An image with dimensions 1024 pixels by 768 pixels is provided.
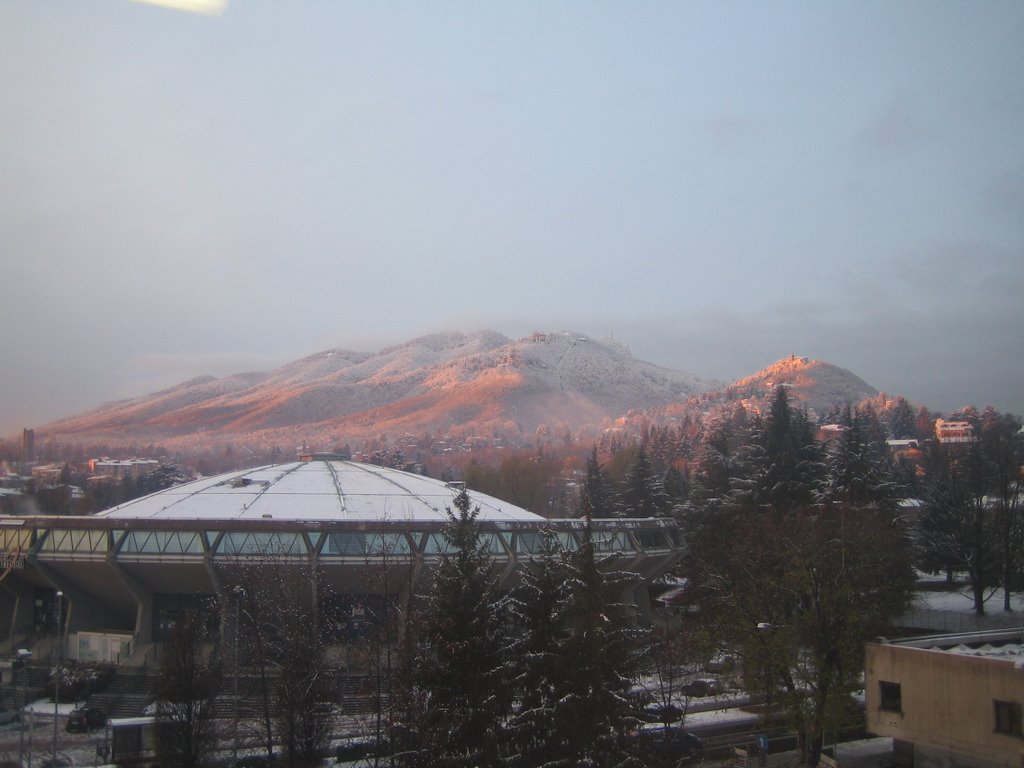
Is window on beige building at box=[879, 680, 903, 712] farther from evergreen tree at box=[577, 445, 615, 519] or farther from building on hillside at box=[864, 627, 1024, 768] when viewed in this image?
evergreen tree at box=[577, 445, 615, 519]

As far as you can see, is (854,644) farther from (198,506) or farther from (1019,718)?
(198,506)

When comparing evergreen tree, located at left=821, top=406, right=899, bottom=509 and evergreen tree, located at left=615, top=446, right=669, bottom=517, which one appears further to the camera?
evergreen tree, located at left=615, top=446, right=669, bottom=517

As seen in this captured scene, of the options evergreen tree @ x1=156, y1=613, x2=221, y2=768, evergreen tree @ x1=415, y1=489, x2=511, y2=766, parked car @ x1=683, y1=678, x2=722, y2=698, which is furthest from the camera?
parked car @ x1=683, y1=678, x2=722, y2=698

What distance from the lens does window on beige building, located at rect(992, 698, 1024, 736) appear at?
20.8 metres

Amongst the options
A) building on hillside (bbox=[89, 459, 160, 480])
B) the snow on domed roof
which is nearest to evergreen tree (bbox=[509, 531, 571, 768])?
the snow on domed roof

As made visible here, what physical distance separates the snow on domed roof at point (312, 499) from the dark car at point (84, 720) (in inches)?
369

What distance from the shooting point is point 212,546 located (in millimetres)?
34062

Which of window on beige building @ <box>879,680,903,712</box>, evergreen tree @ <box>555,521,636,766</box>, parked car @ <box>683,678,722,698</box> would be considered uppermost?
evergreen tree @ <box>555,521,636,766</box>

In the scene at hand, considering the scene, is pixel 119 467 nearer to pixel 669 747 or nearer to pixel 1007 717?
pixel 669 747

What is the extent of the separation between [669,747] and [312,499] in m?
21.9

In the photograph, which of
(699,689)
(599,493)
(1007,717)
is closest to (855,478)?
(699,689)

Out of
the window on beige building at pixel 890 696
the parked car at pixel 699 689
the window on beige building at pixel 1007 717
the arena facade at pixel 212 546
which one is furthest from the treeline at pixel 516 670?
the arena facade at pixel 212 546

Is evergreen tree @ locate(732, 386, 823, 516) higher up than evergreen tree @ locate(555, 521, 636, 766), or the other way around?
evergreen tree @ locate(732, 386, 823, 516)

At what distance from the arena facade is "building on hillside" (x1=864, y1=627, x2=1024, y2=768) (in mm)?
11674
